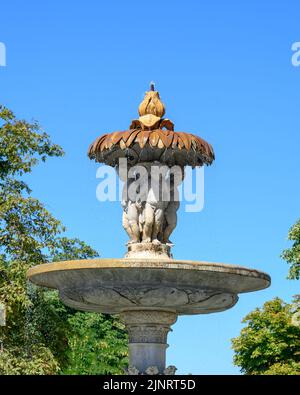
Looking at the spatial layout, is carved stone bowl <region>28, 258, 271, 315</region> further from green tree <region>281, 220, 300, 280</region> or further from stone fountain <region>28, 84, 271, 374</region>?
green tree <region>281, 220, 300, 280</region>

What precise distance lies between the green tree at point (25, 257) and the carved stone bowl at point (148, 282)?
394 inches

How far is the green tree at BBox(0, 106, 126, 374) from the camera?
23172 mm

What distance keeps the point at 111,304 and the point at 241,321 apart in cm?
3518

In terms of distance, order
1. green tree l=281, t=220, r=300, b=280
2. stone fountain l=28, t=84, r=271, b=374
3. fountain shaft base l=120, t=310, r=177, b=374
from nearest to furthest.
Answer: stone fountain l=28, t=84, r=271, b=374 → fountain shaft base l=120, t=310, r=177, b=374 → green tree l=281, t=220, r=300, b=280

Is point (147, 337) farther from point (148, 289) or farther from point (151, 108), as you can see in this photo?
point (151, 108)

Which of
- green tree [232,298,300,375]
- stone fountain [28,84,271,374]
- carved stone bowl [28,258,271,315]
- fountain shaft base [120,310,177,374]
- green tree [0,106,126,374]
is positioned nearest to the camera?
carved stone bowl [28,258,271,315]

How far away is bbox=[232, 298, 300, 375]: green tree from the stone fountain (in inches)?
1165

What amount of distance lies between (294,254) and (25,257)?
12.3 m

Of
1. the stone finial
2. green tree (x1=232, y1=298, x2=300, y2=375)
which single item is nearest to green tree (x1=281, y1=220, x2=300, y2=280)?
green tree (x1=232, y1=298, x2=300, y2=375)

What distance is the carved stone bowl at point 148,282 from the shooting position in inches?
470

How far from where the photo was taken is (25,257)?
24188 millimetres

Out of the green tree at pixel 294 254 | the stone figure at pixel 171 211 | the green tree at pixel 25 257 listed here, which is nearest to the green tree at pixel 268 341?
the green tree at pixel 294 254

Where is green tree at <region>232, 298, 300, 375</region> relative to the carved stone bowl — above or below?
above

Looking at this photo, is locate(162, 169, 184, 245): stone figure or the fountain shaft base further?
locate(162, 169, 184, 245): stone figure
